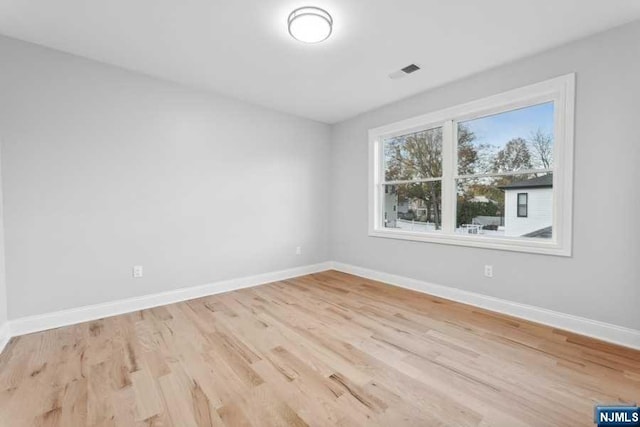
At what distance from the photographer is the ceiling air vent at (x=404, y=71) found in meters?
2.85

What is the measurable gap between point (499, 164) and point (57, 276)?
4592 mm

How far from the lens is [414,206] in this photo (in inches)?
150

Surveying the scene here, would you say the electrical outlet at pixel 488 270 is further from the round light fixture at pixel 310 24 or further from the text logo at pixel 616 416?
the round light fixture at pixel 310 24

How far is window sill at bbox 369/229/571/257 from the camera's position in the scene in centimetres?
252

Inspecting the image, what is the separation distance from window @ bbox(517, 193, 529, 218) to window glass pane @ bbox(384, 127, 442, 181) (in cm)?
92

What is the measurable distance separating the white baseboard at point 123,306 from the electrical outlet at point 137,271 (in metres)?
0.24

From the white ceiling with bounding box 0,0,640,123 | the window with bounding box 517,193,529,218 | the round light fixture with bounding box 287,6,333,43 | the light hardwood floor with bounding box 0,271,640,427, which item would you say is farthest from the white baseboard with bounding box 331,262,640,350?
the round light fixture with bounding box 287,6,333,43

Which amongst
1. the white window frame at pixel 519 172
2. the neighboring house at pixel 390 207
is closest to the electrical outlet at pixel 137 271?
the white window frame at pixel 519 172

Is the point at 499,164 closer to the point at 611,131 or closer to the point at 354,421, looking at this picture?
the point at 611,131

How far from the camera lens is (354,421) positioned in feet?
4.63

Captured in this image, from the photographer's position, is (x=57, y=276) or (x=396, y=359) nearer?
(x=396, y=359)

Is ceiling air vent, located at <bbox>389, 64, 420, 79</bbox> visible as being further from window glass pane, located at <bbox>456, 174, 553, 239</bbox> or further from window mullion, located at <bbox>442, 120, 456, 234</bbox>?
window glass pane, located at <bbox>456, 174, 553, 239</bbox>

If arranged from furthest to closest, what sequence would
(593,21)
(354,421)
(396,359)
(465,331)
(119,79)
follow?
(119,79) < (465,331) < (593,21) < (396,359) < (354,421)

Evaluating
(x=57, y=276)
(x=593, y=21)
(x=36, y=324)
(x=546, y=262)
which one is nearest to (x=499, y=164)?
(x=546, y=262)
